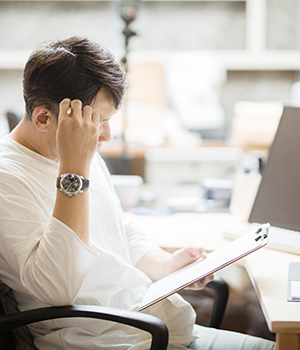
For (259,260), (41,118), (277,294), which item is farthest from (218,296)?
(41,118)

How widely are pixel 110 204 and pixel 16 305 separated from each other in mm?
336

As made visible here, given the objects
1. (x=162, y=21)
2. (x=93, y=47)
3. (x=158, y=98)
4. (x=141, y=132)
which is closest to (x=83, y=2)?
(x=162, y=21)

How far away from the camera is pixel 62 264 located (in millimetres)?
734

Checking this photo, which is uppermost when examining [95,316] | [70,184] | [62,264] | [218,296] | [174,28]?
[174,28]

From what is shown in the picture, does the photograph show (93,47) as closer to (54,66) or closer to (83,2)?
(54,66)

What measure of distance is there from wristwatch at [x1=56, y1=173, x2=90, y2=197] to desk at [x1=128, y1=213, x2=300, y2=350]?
42 centimetres

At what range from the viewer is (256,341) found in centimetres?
92

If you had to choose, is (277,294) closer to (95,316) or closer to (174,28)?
(95,316)

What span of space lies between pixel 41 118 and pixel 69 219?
0.82 ft

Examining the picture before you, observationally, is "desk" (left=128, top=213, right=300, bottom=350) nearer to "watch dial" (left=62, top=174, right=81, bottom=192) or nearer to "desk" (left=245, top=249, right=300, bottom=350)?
"desk" (left=245, top=249, right=300, bottom=350)

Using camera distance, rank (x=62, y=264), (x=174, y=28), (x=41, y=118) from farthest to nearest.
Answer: (x=174, y=28) → (x=41, y=118) → (x=62, y=264)

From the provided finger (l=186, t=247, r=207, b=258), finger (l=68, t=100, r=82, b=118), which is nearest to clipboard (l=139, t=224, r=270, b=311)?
finger (l=186, t=247, r=207, b=258)

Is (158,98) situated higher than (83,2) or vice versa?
(83,2)

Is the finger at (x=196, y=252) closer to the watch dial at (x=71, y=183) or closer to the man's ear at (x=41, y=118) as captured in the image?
the watch dial at (x=71, y=183)
